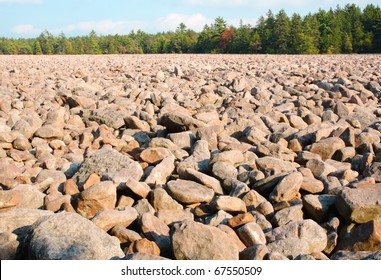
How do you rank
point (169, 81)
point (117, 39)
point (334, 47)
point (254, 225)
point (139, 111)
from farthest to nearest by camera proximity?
point (117, 39), point (334, 47), point (169, 81), point (139, 111), point (254, 225)

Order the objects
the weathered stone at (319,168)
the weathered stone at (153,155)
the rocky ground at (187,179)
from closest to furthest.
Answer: the rocky ground at (187,179), the weathered stone at (319,168), the weathered stone at (153,155)

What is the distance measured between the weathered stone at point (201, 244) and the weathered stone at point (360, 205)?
90cm

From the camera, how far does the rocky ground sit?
7.66 ft

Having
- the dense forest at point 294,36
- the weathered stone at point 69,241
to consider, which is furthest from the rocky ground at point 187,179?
the dense forest at point 294,36

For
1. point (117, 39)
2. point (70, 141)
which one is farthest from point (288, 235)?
point (117, 39)

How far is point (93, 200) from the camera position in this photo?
2.87 m

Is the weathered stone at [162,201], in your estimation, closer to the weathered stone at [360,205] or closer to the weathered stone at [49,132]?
the weathered stone at [360,205]

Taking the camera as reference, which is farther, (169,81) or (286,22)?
(286,22)

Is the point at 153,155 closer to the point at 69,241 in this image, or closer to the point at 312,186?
the point at 312,186

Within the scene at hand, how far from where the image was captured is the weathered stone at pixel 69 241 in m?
2.11

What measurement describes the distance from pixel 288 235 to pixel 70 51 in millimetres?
50676

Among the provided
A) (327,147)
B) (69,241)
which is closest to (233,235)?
(69,241)

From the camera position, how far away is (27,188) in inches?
120

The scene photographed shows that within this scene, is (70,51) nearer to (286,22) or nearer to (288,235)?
(286,22)
